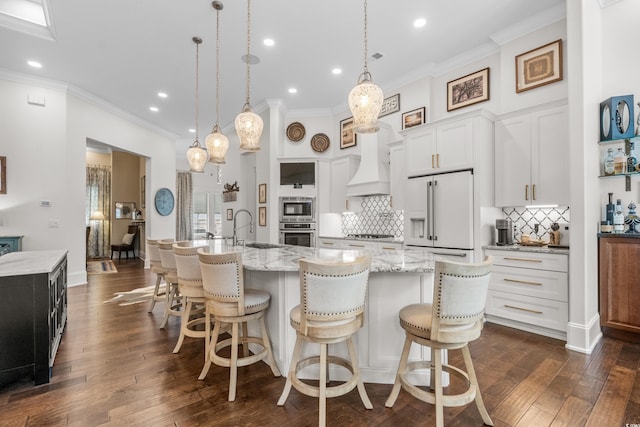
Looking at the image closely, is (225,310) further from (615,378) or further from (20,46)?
(20,46)

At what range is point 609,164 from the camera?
3109 mm

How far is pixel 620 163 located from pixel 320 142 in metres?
4.48

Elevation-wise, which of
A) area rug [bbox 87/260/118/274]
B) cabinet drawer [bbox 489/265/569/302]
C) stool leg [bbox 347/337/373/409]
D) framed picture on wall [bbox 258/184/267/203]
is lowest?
area rug [bbox 87/260/118/274]

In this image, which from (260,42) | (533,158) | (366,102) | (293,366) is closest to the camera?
(293,366)

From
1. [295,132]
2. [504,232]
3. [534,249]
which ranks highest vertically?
[295,132]

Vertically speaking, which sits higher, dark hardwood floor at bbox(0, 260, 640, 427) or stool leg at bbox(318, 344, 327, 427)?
stool leg at bbox(318, 344, 327, 427)

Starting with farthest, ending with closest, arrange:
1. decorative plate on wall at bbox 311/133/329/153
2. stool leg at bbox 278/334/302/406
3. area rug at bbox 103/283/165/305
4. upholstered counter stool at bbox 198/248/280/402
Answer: decorative plate on wall at bbox 311/133/329/153 < area rug at bbox 103/283/165/305 < upholstered counter stool at bbox 198/248/280/402 < stool leg at bbox 278/334/302/406

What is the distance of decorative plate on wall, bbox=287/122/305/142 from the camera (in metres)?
6.32

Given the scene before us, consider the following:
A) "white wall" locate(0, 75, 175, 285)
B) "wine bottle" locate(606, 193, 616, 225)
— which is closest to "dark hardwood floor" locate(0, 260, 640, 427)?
"wine bottle" locate(606, 193, 616, 225)

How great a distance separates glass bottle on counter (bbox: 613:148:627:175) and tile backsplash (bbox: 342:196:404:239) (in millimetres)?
2538

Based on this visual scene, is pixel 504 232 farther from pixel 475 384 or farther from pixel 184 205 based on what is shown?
pixel 184 205

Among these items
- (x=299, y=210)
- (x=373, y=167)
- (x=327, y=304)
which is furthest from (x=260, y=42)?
(x=327, y=304)

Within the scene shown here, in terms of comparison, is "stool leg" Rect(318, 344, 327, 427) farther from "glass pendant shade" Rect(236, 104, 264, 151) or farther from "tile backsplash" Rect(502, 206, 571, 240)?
"tile backsplash" Rect(502, 206, 571, 240)

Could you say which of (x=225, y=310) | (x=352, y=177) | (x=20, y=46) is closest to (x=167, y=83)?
(x=20, y=46)
